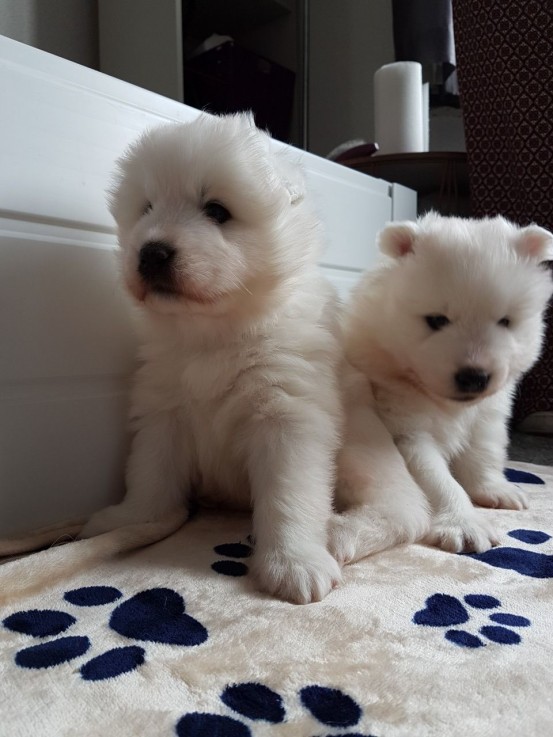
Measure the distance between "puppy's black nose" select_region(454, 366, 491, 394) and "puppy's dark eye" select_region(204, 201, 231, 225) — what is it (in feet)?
2.47

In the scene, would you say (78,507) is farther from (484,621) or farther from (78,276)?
(484,621)

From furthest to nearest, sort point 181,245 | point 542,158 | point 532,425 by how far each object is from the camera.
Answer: point 532,425 → point 542,158 → point 181,245

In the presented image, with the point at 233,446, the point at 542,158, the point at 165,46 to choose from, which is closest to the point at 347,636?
the point at 233,446

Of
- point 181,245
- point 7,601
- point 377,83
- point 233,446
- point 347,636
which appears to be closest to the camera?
point 347,636

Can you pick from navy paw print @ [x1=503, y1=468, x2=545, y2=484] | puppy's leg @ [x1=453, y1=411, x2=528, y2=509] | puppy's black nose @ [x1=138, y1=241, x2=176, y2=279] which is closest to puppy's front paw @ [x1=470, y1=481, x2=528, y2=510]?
puppy's leg @ [x1=453, y1=411, x2=528, y2=509]

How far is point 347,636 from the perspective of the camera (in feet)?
4.00

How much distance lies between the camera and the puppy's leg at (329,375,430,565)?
160 centimetres

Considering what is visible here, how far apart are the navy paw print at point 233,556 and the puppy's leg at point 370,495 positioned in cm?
22

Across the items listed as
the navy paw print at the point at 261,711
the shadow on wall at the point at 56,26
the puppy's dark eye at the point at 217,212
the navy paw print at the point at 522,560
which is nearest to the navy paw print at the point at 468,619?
the navy paw print at the point at 522,560

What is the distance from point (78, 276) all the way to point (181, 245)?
0.42 meters

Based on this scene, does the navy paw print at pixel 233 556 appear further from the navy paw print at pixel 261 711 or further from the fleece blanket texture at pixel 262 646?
the navy paw print at pixel 261 711

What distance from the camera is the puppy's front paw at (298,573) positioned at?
136 centimetres

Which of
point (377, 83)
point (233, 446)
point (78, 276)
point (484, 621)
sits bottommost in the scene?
point (484, 621)

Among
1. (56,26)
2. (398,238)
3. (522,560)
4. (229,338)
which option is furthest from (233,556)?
(56,26)
